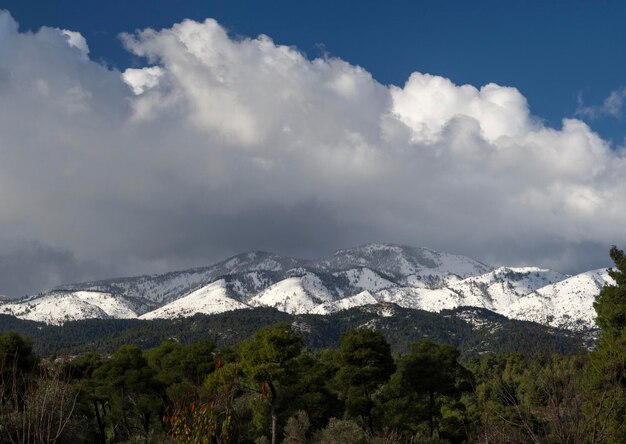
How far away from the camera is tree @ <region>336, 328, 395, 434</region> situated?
52.4 m

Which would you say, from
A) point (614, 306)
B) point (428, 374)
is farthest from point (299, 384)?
point (614, 306)

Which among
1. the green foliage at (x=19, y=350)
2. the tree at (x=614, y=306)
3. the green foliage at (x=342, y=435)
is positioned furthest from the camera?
the green foliage at (x=19, y=350)

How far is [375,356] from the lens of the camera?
53312 mm

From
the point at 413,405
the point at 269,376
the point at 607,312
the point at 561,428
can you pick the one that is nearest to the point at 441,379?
the point at 413,405

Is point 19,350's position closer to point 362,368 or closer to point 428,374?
point 362,368

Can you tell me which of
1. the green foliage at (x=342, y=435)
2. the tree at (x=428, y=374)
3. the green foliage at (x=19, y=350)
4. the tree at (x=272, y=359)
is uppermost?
the green foliage at (x=19, y=350)

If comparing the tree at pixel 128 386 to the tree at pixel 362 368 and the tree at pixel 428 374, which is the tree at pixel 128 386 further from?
the tree at pixel 428 374

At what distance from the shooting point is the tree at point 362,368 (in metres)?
52.4

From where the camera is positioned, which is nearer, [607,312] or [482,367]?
[607,312]

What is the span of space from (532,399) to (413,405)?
121ft

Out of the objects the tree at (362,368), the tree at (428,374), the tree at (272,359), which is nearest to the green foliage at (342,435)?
the tree at (272,359)

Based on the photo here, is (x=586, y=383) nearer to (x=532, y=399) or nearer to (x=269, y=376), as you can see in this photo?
(x=269, y=376)

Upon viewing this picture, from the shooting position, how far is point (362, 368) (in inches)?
2074

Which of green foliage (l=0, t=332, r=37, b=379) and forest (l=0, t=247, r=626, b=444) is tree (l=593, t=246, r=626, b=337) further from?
green foliage (l=0, t=332, r=37, b=379)
